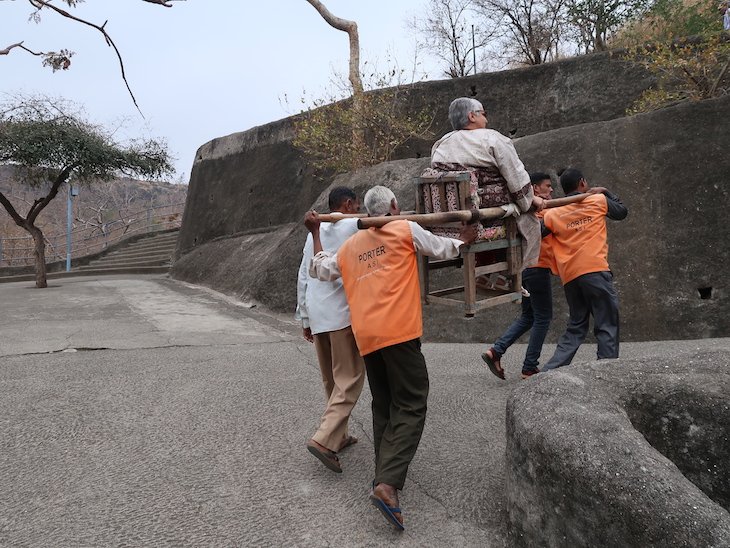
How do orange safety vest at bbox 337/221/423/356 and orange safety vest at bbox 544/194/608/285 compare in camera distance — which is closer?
orange safety vest at bbox 337/221/423/356

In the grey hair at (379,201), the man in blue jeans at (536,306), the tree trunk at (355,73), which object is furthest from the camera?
the tree trunk at (355,73)

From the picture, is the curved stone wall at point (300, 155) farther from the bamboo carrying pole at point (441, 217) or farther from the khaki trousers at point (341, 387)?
the khaki trousers at point (341, 387)

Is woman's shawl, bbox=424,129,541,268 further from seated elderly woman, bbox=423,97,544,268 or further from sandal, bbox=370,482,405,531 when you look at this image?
sandal, bbox=370,482,405,531

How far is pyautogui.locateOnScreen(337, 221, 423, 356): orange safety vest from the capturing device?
2834mm

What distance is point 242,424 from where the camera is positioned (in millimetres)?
4156

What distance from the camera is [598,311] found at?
4391mm

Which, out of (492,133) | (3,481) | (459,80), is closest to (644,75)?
(459,80)

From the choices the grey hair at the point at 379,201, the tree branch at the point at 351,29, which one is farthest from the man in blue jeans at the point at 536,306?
the tree branch at the point at 351,29

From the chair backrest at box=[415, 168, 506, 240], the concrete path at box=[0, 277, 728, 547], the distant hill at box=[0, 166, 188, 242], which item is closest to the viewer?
the concrete path at box=[0, 277, 728, 547]

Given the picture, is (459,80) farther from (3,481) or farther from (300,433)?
(3,481)

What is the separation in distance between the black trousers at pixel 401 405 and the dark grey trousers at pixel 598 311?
2038mm

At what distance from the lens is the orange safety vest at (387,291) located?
9.30 ft

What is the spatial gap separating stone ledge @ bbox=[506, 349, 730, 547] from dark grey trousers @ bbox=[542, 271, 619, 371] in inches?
42.7

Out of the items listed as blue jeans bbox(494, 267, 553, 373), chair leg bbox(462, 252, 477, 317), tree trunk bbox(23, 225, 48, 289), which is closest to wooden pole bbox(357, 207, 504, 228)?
chair leg bbox(462, 252, 477, 317)
